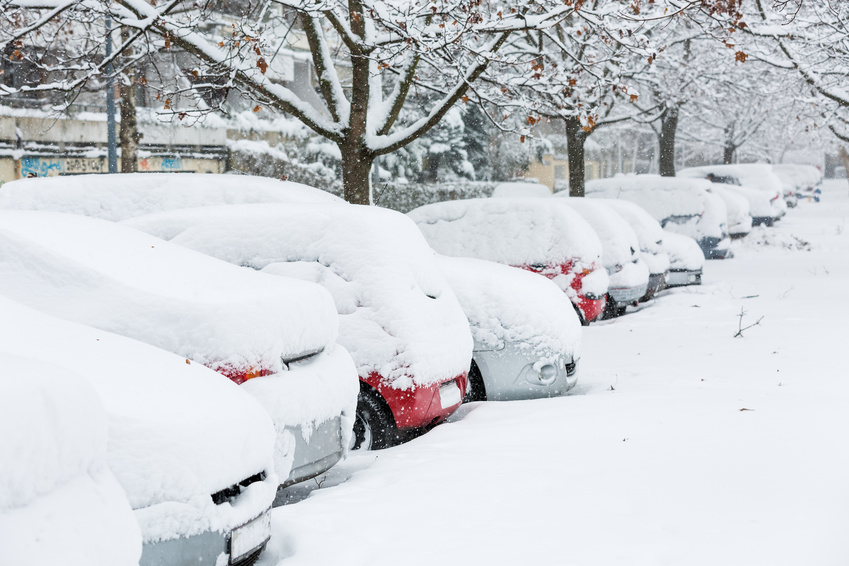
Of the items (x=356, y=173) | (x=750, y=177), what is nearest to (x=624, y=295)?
(x=356, y=173)

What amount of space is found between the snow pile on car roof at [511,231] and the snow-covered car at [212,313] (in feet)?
19.8

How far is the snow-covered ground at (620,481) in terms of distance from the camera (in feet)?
12.9

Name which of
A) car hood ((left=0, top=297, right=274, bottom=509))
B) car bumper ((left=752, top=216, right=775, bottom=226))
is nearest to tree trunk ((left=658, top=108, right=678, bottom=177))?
car bumper ((left=752, top=216, right=775, bottom=226))

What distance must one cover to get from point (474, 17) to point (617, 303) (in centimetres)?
455

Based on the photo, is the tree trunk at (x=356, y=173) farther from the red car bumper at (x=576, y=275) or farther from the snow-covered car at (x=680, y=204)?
the snow-covered car at (x=680, y=204)

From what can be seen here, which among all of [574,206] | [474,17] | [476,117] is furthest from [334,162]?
[474,17]

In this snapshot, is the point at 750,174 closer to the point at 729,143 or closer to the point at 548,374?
the point at 729,143

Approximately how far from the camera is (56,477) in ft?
7.68

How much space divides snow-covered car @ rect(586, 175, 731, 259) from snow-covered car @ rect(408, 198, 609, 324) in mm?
7953

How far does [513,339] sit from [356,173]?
388 cm

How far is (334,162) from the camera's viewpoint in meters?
31.9

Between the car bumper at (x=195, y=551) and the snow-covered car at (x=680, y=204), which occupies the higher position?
the snow-covered car at (x=680, y=204)

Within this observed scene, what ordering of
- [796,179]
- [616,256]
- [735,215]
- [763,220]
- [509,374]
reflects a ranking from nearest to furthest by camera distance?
1. [509,374]
2. [616,256]
3. [735,215]
4. [763,220]
5. [796,179]

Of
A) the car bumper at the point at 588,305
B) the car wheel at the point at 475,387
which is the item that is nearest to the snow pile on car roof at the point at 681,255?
the car bumper at the point at 588,305
